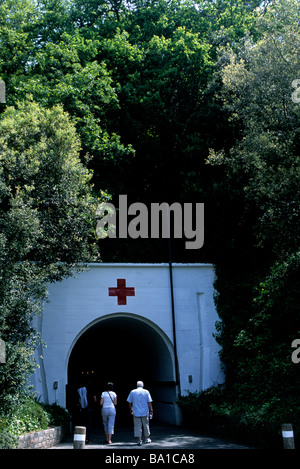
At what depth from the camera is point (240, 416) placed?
12695 mm

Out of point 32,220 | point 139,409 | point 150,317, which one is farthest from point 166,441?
point 32,220

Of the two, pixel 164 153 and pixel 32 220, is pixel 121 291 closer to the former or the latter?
pixel 32 220

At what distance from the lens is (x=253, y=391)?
564 inches

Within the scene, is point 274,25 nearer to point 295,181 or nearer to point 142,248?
point 295,181

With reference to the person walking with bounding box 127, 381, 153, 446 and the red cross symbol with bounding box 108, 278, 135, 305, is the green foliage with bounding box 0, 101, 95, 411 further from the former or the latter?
the person walking with bounding box 127, 381, 153, 446

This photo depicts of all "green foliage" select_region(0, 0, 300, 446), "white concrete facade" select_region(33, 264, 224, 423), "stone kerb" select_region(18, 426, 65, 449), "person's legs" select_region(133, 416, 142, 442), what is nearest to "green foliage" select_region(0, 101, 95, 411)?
"green foliage" select_region(0, 0, 300, 446)

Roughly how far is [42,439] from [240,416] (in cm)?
515

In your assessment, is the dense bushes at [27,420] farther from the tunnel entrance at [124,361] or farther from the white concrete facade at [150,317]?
the white concrete facade at [150,317]

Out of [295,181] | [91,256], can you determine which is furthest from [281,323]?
[91,256]

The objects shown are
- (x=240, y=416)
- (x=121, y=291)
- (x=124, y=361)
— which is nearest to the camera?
(x=240, y=416)

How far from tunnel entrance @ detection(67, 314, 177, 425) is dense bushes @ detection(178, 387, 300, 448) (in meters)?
1.24

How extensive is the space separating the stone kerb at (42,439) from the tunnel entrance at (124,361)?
230cm

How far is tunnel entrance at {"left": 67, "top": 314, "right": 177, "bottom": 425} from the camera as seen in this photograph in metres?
17.2

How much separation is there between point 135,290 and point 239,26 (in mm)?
14369
